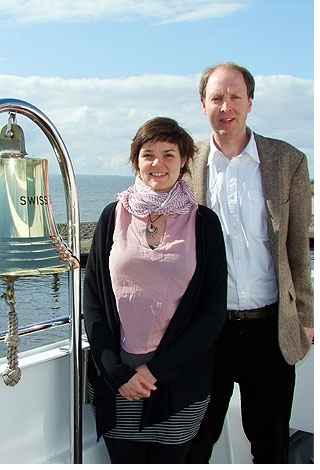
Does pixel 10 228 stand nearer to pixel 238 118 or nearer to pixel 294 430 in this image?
pixel 238 118

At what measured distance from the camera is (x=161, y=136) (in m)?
2.04

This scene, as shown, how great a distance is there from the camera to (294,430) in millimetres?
3438

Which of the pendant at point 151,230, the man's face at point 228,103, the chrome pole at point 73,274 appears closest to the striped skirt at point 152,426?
the chrome pole at point 73,274

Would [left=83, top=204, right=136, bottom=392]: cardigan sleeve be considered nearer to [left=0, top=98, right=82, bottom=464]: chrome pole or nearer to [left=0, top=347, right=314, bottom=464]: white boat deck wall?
[left=0, top=98, right=82, bottom=464]: chrome pole

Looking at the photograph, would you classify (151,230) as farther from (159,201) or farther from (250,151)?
(250,151)

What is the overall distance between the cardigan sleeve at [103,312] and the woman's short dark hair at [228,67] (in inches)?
22.7

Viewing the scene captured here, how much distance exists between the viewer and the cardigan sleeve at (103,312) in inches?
78.2

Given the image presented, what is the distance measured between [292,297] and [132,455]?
30.2 inches

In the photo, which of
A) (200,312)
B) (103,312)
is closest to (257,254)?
(200,312)

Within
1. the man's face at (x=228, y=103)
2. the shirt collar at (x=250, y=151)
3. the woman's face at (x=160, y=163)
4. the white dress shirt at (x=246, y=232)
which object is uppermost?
the man's face at (x=228, y=103)

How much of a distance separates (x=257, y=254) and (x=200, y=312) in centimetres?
34

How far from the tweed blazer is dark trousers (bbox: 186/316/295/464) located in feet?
0.23

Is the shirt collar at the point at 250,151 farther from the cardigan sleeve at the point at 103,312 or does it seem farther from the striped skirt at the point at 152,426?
the striped skirt at the point at 152,426

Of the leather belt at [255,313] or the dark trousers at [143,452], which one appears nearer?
the dark trousers at [143,452]
